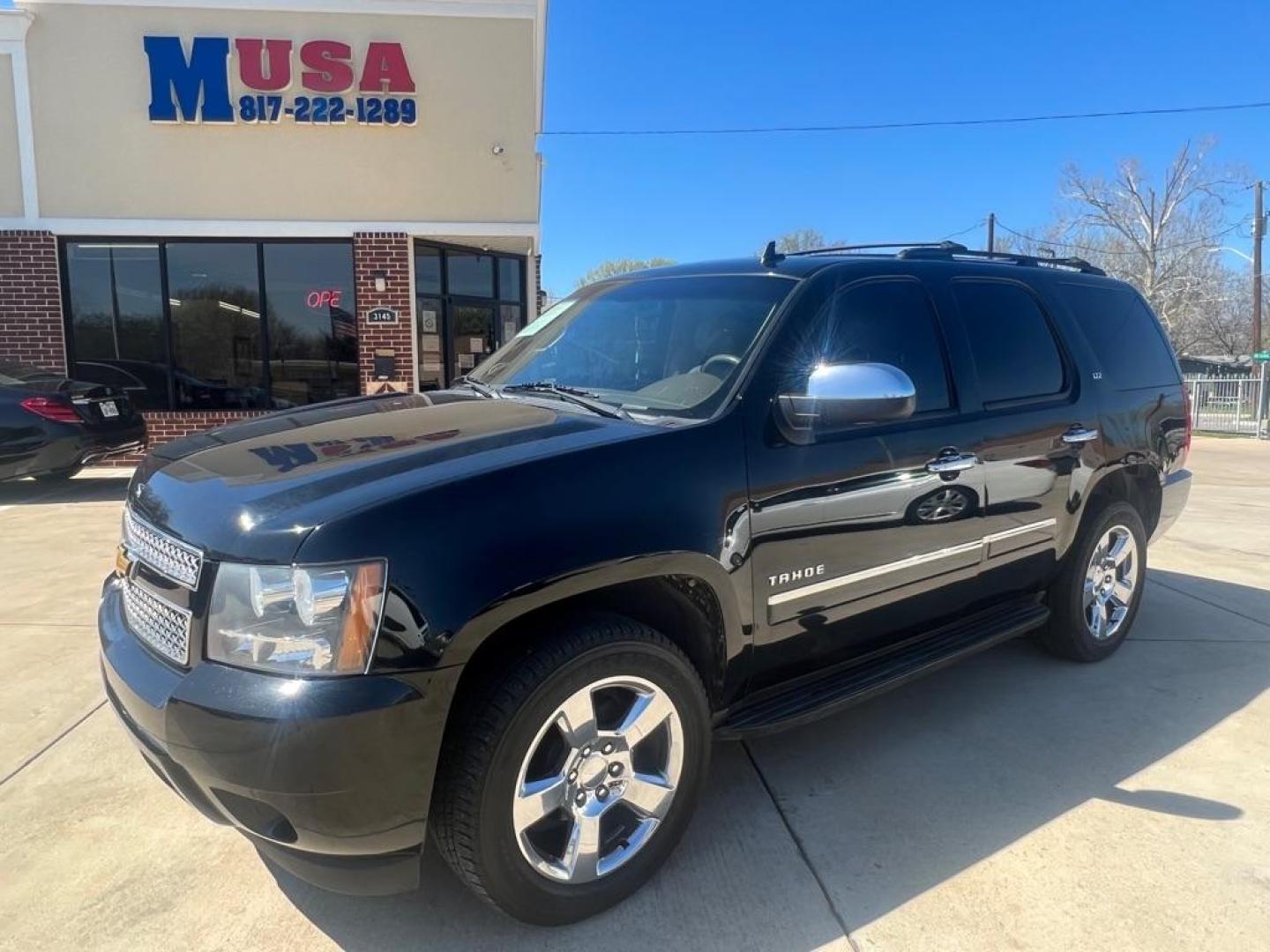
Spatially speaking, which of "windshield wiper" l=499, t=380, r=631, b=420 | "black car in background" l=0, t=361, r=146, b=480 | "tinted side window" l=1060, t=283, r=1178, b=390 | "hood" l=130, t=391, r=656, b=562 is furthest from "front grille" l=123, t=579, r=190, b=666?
"black car in background" l=0, t=361, r=146, b=480

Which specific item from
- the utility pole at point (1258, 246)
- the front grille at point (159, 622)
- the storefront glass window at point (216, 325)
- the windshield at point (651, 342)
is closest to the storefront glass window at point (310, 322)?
the storefront glass window at point (216, 325)

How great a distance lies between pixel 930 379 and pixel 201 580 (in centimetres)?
259

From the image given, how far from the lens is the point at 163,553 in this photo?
2.32 metres

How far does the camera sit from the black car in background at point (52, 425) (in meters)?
8.49

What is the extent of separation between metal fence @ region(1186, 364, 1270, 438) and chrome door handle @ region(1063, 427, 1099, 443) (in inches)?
736

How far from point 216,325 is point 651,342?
10.2 metres

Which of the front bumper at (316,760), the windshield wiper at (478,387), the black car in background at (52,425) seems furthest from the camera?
the black car in background at (52,425)

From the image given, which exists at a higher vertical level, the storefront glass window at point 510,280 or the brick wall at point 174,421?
the storefront glass window at point 510,280

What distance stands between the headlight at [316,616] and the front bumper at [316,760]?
0.14 feet

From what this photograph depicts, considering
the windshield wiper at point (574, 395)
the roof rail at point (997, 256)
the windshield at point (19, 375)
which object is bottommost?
the windshield at point (19, 375)

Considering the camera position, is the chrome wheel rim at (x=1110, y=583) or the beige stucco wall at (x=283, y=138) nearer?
the chrome wheel rim at (x=1110, y=583)

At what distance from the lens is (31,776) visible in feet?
10.3

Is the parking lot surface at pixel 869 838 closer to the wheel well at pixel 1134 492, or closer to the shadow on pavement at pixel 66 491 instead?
the wheel well at pixel 1134 492

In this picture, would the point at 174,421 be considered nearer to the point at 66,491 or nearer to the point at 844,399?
the point at 66,491
